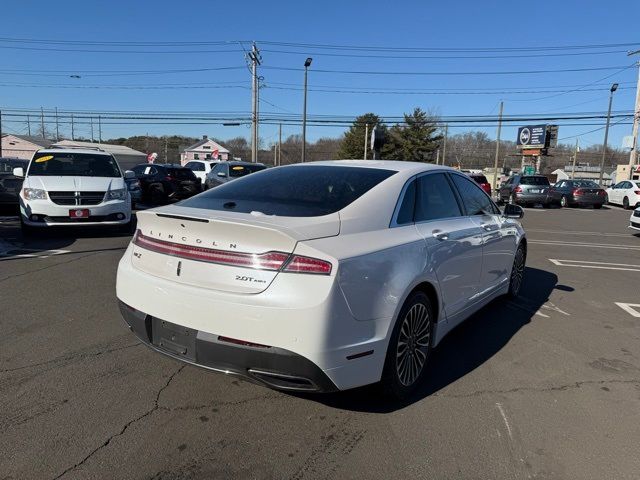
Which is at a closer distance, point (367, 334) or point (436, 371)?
point (367, 334)

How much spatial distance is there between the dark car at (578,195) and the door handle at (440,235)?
82.3 feet

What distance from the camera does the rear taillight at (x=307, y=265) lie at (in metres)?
2.69

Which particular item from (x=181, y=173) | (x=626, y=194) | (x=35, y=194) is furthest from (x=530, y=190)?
(x=35, y=194)

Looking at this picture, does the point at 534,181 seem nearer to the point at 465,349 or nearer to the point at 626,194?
A: the point at 626,194

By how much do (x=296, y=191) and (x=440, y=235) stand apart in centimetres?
114

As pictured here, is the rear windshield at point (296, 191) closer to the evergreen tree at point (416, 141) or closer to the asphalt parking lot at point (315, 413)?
the asphalt parking lot at point (315, 413)

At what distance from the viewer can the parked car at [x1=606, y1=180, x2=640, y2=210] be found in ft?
84.2

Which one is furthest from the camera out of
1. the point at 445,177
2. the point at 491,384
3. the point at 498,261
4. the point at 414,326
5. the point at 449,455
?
the point at 498,261

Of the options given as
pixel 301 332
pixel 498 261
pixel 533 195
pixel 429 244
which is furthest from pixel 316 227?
pixel 533 195

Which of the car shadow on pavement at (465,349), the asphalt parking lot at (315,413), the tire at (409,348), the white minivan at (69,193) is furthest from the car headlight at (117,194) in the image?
the tire at (409,348)

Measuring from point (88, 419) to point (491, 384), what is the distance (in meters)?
2.79

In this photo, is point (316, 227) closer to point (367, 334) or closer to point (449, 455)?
point (367, 334)

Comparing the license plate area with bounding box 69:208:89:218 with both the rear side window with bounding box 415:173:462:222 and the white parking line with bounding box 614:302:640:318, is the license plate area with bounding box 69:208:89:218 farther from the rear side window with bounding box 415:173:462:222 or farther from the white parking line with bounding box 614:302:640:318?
the white parking line with bounding box 614:302:640:318

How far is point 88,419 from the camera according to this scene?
119 inches
